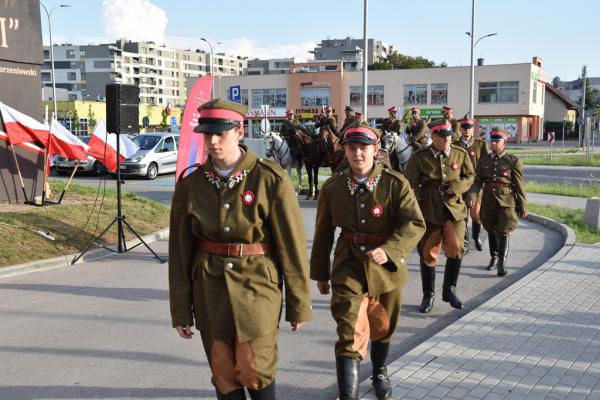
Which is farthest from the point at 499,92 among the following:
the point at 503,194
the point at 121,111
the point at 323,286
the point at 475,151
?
the point at 323,286

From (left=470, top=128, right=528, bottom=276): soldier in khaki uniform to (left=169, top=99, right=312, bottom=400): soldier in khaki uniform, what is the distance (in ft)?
18.6

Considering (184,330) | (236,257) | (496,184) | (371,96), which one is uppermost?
(371,96)

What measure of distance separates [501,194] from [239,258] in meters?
6.08

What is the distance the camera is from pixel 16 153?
12.8 m

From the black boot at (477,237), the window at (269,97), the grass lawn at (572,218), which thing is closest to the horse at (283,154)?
the grass lawn at (572,218)

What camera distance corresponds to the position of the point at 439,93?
63094 mm

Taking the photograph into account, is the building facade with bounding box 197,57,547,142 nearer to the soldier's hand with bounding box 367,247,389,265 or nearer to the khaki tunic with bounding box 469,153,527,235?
the khaki tunic with bounding box 469,153,527,235

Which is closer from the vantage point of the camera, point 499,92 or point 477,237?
point 477,237

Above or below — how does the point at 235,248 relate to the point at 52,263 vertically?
above

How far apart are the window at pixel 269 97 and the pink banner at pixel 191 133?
60.7 metres

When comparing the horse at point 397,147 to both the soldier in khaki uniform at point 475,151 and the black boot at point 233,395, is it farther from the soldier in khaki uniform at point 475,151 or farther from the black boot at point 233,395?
the black boot at point 233,395

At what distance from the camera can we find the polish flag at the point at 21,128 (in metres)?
11.6

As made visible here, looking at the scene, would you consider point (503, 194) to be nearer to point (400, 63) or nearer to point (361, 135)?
point (361, 135)

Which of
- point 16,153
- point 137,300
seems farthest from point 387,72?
point 137,300
